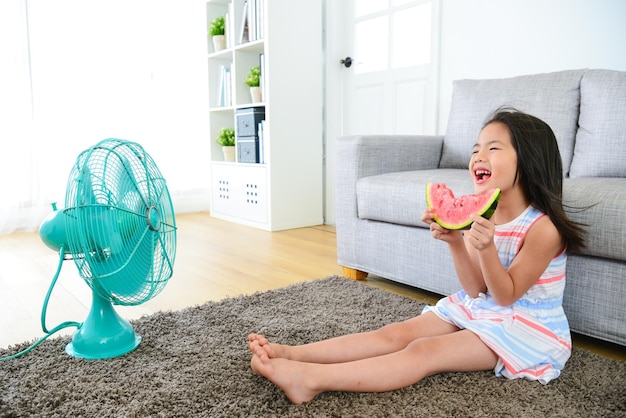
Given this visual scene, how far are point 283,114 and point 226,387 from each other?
2.53 meters

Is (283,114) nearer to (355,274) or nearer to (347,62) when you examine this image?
(347,62)

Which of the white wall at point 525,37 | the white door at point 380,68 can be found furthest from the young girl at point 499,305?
the white door at point 380,68

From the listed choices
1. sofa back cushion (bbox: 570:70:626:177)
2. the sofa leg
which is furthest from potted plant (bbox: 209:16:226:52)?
sofa back cushion (bbox: 570:70:626:177)

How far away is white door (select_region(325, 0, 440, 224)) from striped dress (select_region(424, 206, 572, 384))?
5.84ft

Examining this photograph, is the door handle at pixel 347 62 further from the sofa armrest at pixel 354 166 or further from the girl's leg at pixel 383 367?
the girl's leg at pixel 383 367

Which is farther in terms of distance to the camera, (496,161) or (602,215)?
(602,215)

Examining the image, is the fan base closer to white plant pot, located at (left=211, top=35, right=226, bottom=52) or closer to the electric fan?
the electric fan

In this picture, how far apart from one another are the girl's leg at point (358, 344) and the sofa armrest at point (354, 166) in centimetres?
89

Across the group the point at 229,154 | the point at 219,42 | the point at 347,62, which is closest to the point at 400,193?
the point at 347,62

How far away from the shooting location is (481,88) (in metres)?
2.47

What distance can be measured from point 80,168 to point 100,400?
604 mm

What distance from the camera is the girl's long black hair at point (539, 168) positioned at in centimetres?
135

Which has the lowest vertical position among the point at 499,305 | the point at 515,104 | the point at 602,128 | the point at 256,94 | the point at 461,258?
the point at 499,305

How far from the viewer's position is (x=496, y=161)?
1348mm
